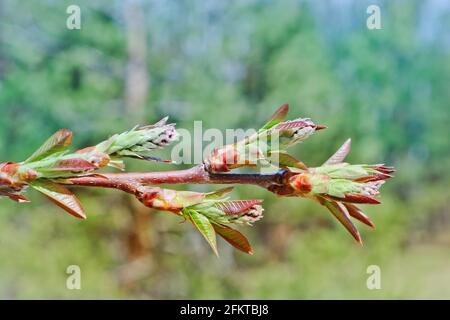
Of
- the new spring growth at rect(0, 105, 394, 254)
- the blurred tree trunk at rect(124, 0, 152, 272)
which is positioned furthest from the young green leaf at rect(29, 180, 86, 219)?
the blurred tree trunk at rect(124, 0, 152, 272)

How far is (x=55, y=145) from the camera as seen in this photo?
31cm

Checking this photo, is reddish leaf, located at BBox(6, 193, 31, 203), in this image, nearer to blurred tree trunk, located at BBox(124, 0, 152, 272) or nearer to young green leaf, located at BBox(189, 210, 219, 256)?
young green leaf, located at BBox(189, 210, 219, 256)

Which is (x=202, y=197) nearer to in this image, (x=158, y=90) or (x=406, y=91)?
(x=158, y=90)

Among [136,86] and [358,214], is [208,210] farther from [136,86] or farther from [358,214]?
[136,86]

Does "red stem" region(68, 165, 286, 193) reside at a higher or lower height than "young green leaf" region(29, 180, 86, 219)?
higher

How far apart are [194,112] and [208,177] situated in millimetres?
3508

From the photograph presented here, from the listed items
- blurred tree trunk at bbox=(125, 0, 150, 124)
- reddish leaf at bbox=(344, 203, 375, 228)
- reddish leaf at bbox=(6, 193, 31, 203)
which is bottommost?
reddish leaf at bbox=(344, 203, 375, 228)

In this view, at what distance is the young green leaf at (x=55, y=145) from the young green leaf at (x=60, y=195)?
14mm

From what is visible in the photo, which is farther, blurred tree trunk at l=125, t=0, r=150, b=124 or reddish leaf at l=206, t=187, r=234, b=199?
blurred tree trunk at l=125, t=0, r=150, b=124

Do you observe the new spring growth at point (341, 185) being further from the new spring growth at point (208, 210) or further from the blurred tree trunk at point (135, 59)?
the blurred tree trunk at point (135, 59)

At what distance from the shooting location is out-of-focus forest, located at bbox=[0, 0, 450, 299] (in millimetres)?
3633

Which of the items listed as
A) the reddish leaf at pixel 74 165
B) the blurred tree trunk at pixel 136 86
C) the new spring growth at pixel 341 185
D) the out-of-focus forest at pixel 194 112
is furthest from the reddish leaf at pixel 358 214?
the blurred tree trunk at pixel 136 86

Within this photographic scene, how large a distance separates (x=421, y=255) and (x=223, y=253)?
188 centimetres

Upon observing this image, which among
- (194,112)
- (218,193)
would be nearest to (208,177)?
(218,193)
